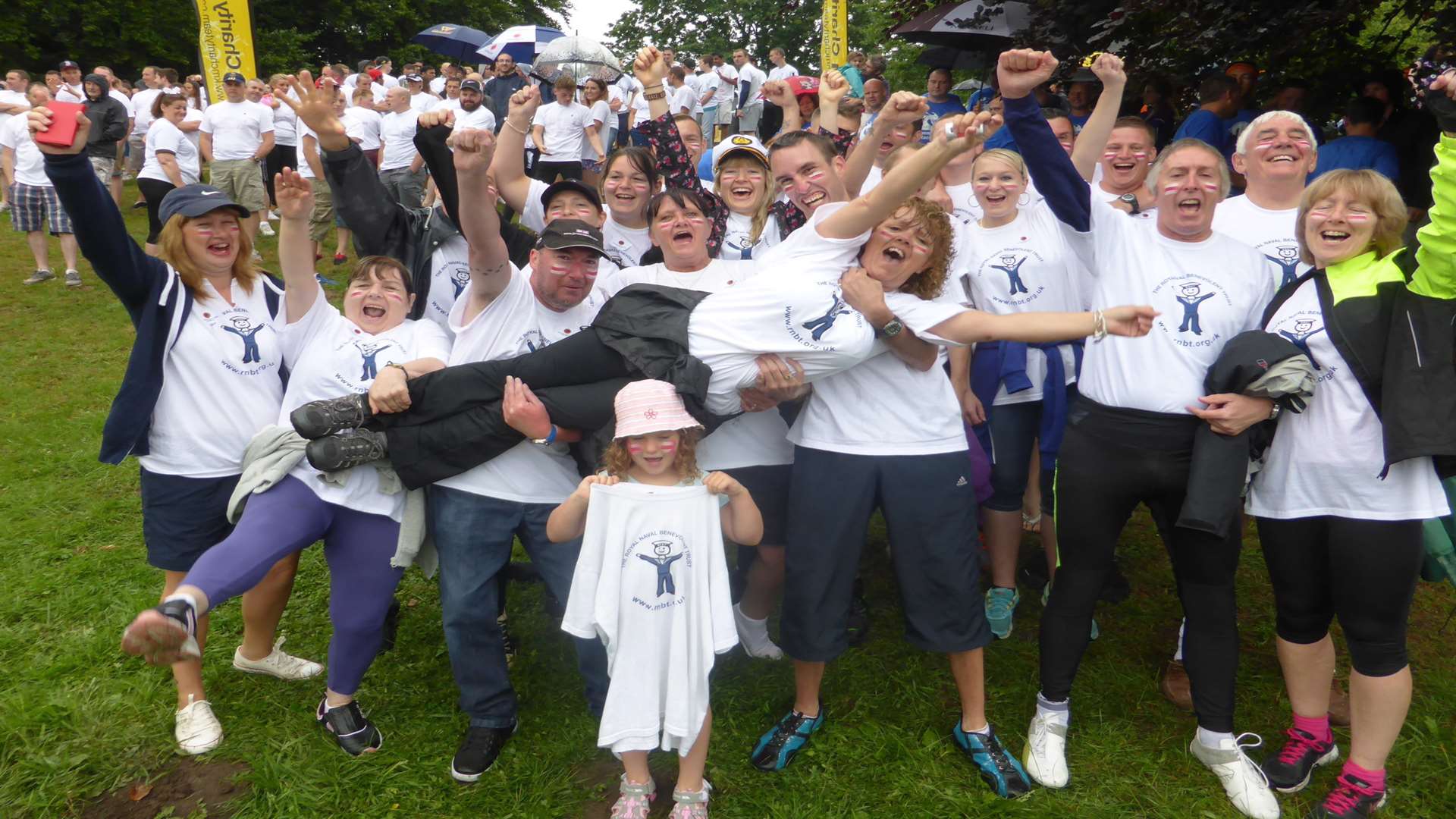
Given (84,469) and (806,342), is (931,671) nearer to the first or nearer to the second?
(806,342)

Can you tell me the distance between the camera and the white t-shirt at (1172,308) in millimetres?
3074

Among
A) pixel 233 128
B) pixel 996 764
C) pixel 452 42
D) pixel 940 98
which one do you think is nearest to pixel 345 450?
pixel 996 764

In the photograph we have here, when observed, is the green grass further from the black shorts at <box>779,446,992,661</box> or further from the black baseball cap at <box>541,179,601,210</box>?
the black baseball cap at <box>541,179,601,210</box>

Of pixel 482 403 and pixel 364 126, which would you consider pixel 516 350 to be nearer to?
pixel 482 403

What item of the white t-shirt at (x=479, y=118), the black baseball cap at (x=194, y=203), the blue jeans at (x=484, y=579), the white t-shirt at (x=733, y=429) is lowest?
the blue jeans at (x=484, y=579)

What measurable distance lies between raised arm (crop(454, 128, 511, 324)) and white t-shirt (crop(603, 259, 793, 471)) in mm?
510

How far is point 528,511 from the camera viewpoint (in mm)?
3305

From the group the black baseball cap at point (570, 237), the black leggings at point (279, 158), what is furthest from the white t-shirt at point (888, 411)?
the black leggings at point (279, 158)

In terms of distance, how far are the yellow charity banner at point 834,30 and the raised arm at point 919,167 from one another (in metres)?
8.54

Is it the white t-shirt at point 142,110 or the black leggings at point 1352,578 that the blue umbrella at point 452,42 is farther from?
the black leggings at point 1352,578

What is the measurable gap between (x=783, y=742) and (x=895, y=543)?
2.87ft

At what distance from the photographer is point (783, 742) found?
3436 mm

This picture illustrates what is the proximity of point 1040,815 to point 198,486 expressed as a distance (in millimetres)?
3185

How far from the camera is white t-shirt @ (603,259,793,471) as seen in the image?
3463 mm
